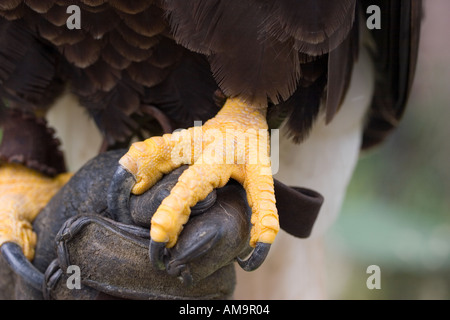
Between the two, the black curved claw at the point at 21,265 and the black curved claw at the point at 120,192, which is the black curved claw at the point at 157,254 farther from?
the black curved claw at the point at 21,265

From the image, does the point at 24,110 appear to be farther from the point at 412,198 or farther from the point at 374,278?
the point at 412,198

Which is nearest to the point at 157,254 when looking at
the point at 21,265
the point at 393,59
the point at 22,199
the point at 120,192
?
the point at 120,192

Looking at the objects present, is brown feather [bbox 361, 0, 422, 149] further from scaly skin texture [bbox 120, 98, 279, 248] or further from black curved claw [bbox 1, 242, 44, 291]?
black curved claw [bbox 1, 242, 44, 291]

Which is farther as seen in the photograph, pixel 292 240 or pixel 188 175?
pixel 292 240

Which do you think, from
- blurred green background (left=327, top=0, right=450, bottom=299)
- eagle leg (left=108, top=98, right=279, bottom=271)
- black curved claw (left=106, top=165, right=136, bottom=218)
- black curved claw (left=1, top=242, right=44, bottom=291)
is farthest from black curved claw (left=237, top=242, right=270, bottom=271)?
blurred green background (left=327, top=0, right=450, bottom=299)

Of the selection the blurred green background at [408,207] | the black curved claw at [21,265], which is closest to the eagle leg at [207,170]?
the black curved claw at [21,265]

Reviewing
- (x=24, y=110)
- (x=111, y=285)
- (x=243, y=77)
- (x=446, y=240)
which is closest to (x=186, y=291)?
(x=111, y=285)
